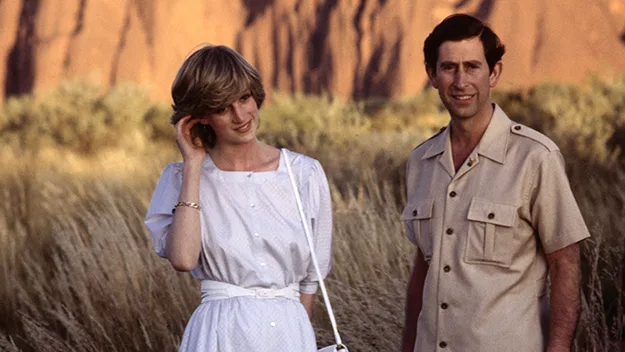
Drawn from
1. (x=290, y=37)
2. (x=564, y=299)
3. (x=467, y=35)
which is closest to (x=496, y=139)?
(x=467, y=35)

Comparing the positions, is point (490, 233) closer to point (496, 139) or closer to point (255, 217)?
point (496, 139)

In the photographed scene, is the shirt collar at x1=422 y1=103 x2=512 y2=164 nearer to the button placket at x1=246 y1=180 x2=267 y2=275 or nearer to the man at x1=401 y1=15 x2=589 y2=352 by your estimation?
the man at x1=401 y1=15 x2=589 y2=352

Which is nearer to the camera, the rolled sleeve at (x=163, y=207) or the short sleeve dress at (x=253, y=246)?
the short sleeve dress at (x=253, y=246)

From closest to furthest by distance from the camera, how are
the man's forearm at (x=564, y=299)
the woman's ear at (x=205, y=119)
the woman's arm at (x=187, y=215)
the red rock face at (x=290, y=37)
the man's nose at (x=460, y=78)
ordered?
the man's forearm at (x=564, y=299) → the man's nose at (x=460, y=78) → the woman's arm at (x=187, y=215) → the woman's ear at (x=205, y=119) → the red rock face at (x=290, y=37)

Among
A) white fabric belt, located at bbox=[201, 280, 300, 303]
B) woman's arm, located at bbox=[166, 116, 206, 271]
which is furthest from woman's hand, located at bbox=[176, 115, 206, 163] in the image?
white fabric belt, located at bbox=[201, 280, 300, 303]

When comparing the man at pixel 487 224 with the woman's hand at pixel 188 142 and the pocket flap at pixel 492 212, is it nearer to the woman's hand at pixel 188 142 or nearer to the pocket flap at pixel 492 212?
the pocket flap at pixel 492 212

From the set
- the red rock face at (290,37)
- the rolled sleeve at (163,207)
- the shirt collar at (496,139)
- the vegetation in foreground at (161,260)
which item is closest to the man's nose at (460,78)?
the shirt collar at (496,139)

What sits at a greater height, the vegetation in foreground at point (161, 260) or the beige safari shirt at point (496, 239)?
the beige safari shirt at point (496, 239)

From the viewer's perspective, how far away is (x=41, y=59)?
3931cm

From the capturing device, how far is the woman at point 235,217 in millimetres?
2676

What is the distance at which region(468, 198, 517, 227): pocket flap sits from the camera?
2461 mm

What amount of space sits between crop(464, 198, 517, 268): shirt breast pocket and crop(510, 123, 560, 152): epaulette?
19 cm

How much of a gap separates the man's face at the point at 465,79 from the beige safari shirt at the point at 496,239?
0.28 ft

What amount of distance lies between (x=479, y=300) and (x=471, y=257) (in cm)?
12
